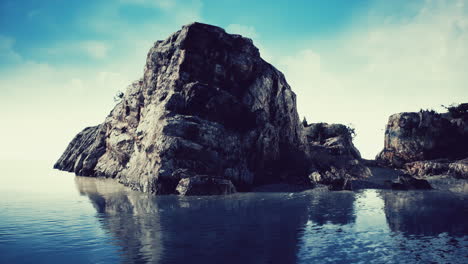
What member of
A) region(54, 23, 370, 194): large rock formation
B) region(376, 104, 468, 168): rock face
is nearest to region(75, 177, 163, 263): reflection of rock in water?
region(54, 23, 370, 194): large rock formation

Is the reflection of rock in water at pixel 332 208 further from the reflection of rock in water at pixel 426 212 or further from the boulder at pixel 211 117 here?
the boulder at pixel 211 117

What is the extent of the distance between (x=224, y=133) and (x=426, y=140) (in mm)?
52338

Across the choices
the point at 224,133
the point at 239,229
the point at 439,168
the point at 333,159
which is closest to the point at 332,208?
the point at 239,229

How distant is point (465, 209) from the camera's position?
36.7 metres

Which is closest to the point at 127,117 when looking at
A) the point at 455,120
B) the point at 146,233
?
the point at 146,233

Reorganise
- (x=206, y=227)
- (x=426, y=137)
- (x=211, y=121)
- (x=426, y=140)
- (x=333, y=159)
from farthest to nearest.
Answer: (x=426, y=137) → (x=426, y=140) → (x=333, y=159) → (x=211, y=121) → (x=206, y=227)

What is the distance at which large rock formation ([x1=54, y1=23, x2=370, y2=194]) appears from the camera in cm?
5491

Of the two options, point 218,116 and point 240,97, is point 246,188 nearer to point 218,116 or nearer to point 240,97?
point 218,116

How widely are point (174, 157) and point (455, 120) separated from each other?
71077 millimetres

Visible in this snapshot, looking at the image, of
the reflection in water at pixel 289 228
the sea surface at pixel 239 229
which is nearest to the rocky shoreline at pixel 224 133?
the reflection in water at pixel 289 228

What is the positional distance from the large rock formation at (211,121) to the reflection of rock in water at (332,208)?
1320cm

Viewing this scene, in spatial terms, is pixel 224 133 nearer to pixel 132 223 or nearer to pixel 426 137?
pixel 132 223

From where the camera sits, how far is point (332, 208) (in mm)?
39500

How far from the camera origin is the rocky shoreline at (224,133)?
5562cm
